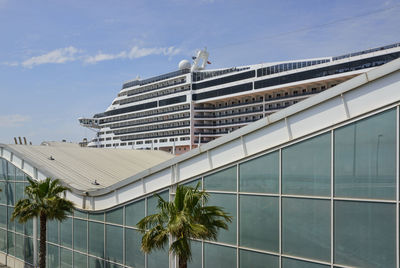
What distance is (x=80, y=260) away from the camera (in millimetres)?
19312

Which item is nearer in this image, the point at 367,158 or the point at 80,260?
the point at 367,158

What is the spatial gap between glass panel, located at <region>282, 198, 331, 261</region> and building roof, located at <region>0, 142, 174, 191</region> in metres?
12.4

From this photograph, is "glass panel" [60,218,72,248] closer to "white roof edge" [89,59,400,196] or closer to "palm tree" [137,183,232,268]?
"white roof edge" [89,59,400,196]

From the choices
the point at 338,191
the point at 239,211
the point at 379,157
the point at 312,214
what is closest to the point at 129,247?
the point at 239,211

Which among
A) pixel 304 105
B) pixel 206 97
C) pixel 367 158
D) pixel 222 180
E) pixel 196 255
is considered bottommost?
pixel 196 255

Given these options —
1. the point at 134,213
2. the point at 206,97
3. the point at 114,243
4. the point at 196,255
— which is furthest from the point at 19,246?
the point at 206,97

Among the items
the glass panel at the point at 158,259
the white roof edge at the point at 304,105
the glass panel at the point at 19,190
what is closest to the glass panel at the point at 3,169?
the glass panel at the point at 19,190

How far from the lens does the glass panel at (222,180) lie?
12.9 metres

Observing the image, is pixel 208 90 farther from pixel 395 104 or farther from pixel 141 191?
pixel 395 104

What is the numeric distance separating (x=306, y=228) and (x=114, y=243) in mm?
10431

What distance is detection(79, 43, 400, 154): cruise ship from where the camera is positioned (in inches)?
2211

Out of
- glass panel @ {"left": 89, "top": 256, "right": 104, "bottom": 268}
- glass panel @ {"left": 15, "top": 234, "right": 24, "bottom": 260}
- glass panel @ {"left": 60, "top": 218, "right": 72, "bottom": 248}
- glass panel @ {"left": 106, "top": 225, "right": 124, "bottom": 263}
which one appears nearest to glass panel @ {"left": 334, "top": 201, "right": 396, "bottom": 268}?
glass panel @ {"left": 106, "top": 225, "right": 124, "bottom": 263}

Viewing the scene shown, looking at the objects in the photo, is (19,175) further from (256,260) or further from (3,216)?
(256,260)

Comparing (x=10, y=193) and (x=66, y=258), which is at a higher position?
(x=10, y=193)
